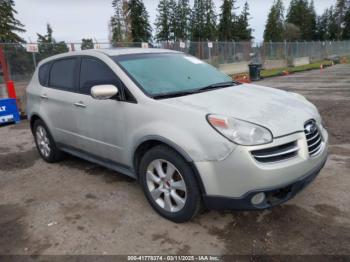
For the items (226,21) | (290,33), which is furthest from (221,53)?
(290,33)

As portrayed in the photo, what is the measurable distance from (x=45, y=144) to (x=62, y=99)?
44.5 inches

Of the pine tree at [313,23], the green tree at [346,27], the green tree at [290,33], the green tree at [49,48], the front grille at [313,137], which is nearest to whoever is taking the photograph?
the front grille at [313,137]

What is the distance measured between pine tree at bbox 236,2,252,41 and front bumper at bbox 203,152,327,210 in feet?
241

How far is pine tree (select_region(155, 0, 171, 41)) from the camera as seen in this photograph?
212 feet

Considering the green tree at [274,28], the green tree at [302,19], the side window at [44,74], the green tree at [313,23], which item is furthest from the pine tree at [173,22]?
the side window at [44,74]

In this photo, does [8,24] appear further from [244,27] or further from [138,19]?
[244,27]

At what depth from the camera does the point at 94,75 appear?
13.1 ft

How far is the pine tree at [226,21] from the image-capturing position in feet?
223

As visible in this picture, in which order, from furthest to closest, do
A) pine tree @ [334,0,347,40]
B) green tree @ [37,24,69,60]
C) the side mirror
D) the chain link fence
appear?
pine tree @ [334,0,347,40] < green tree @ [37,24,69,60] < the chain link fence < the side mirror

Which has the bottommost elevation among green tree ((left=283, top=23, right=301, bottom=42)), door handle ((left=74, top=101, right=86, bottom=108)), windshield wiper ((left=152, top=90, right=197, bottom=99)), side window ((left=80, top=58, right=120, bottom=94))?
door handle ((left=74, top=101, right=86, bottom=108))

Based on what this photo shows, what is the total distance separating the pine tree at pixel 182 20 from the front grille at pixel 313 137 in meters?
64.3

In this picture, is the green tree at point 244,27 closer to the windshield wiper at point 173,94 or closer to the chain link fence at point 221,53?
the chain link fence at point 221,53

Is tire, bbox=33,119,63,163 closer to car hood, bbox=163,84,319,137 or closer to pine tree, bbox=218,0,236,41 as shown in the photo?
car hood, bbox=163,84,319,137

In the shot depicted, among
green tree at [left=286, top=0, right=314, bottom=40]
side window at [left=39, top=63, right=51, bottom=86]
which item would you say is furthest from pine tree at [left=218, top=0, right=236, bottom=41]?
side window at [left=39, top=63, right=51, bottom=86]
